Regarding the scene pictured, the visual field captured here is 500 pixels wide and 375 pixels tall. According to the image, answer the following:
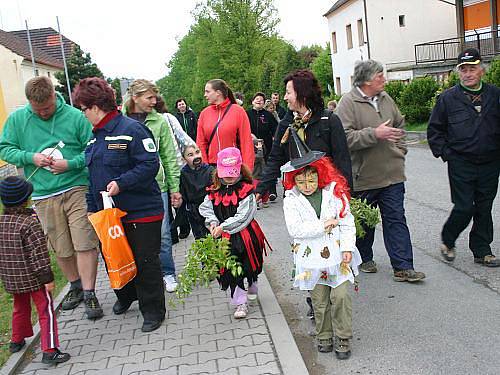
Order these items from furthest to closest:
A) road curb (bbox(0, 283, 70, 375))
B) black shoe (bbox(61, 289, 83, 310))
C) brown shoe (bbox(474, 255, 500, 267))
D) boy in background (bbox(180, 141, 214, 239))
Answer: boy in background (bbox(180, 141, 214, 239)), black shoe (bbox(61, 289, 83, 310)), brown shoe (bbox(474, 255, 500, 267)), road curb (bbox(0, 283, 70, 375))

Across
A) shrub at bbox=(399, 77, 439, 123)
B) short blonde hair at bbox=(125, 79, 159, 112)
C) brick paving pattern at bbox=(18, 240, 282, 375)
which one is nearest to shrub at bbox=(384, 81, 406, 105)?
shrub at bbox=(399, 77, 439, 123)

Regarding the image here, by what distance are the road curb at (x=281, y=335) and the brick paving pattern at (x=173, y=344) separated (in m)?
0.05

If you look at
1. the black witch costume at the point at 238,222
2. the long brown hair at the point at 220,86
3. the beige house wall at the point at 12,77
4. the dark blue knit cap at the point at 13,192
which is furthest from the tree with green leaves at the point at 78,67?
the dark blue knit cap at the point at 13,192

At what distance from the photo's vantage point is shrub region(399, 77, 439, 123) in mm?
21422

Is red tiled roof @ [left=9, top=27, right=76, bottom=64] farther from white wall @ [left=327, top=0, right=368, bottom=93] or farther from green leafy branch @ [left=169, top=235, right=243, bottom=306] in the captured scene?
green leafy branch @ [left=169, top=235, right=243, bottom=306]

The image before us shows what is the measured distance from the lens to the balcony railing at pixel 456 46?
27953 millimetres

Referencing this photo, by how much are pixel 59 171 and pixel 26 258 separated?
44.8 inches

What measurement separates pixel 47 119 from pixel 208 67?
2032 inches

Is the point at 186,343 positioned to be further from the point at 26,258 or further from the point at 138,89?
the point at 138,89

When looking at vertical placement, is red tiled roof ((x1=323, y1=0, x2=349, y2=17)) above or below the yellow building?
above

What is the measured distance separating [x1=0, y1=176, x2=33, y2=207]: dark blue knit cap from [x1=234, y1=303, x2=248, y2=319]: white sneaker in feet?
6.38

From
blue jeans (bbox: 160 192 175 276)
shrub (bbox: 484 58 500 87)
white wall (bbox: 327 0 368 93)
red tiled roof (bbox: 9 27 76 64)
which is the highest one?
red tiled roof (bbox: 9 27 76 64)

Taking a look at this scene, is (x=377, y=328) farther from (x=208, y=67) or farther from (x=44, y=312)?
(x=208, y=67)

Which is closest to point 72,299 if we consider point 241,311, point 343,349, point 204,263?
point 241,311
